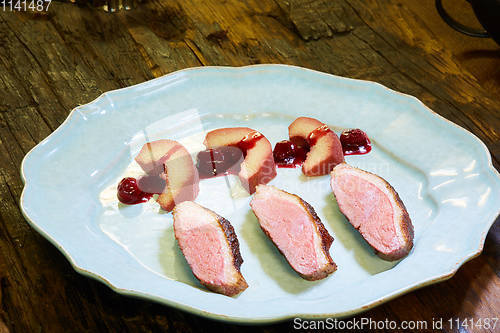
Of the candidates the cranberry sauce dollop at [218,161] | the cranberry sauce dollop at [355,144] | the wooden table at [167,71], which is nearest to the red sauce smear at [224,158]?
the cranberry sauce dollop at [218,161]

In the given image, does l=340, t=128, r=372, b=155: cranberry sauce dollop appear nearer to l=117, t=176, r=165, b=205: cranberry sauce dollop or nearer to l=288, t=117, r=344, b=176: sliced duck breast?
l=288, t=117, r=344, b=176: sliced duck breast

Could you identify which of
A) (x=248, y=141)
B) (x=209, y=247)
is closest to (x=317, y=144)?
(x=248, y=141)

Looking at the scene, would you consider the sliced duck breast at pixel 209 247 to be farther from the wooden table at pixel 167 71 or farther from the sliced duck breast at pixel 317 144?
the sliced duck breast at pixel 317 144

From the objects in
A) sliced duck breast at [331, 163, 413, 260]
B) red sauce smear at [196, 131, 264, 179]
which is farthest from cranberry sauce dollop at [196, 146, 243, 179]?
sliced duck breast at [331, 163, 413, 260]

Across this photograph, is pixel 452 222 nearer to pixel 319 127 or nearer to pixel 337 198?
pixel 337 198

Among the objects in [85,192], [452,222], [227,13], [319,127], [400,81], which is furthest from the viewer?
[227,13]

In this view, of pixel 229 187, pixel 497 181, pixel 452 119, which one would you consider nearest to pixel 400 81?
pixel 452 119
